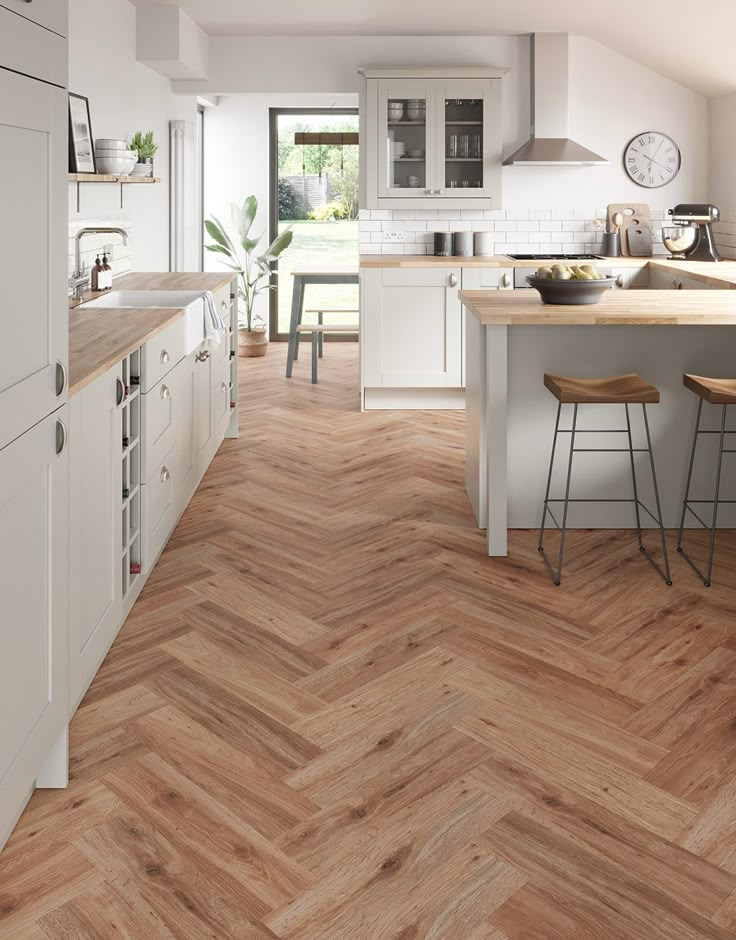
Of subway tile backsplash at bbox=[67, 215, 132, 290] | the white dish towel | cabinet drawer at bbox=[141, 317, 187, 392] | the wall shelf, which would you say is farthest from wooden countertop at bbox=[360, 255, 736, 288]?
cabinet drawer at bbox=[141, 317, 187, 392]

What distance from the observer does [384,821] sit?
214 cm

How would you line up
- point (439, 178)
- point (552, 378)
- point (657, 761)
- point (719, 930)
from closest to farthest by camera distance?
point (719, 930) < point (657, 761) < point (552, 378) < point (439, 178)

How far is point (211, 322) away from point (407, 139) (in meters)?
2.89

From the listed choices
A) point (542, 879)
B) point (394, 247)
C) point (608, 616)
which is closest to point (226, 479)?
point (608, 616)

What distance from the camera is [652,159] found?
708 centimetres

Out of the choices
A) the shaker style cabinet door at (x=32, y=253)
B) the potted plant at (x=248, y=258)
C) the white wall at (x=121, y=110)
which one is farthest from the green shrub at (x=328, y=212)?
the shaker style cabinet door at (x=32, y=253)

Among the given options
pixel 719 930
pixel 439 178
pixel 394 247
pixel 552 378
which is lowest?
pixel 719 930

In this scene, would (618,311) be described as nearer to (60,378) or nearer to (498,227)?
(60,378)

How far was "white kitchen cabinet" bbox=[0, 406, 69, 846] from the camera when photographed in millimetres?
1838

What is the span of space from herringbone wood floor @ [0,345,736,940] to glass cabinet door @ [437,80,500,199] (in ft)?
11.6

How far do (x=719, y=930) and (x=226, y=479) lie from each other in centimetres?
357

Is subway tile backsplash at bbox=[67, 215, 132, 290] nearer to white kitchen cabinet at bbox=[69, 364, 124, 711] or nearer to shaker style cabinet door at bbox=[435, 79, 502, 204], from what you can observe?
white kitchen cabinet at bbox=[69, 364, 124, 711]

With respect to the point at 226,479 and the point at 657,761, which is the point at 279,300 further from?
the point at 657,761

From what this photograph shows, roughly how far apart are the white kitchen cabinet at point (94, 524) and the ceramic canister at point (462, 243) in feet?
14.8
